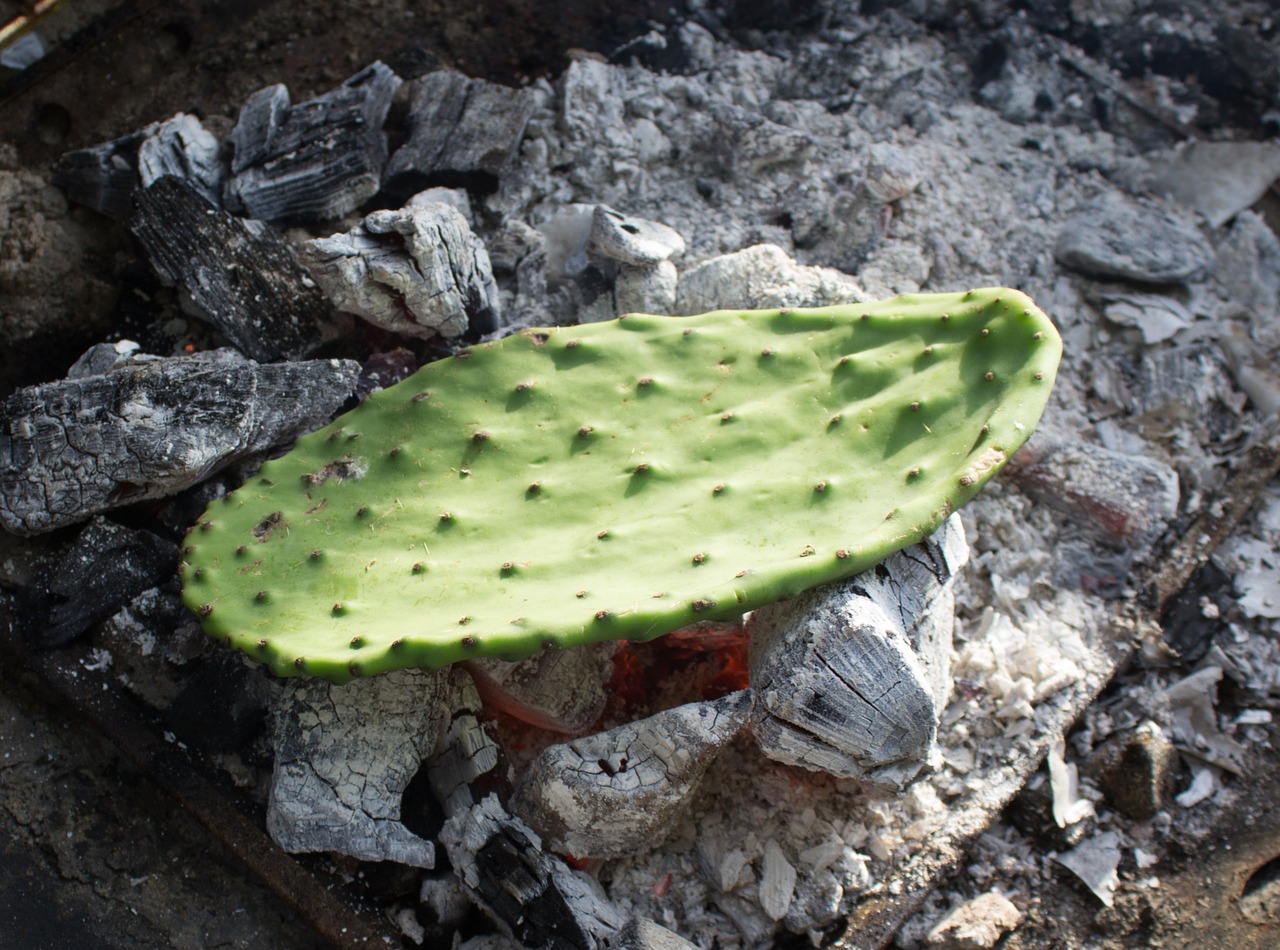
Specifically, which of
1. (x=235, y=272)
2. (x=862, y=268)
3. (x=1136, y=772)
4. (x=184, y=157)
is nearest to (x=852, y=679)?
(x=1136, y=772)

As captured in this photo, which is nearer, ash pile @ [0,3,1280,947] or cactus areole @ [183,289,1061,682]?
cactus areole @ [183,289,1061,682]

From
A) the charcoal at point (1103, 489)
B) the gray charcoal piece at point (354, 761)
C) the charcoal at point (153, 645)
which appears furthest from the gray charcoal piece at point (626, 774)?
the charcoal at point (1103, 489)

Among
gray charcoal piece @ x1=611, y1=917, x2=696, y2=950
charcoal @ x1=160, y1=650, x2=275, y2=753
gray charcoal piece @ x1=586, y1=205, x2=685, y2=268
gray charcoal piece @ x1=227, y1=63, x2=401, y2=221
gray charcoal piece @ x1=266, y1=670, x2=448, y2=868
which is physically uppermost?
gray charcoal piece @ x1=227, y1=63, x2=401, y2=221

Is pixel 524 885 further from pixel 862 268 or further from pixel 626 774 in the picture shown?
pixel 862 268

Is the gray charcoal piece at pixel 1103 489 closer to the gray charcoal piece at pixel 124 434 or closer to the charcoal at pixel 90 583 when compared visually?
the gray charcoal piece at pixel 124 434

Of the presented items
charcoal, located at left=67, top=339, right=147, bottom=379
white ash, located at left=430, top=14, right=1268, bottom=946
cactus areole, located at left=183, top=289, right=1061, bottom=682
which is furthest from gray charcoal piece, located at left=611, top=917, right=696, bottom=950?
charcoal, located at left=67, top=339, right=147, bottom=379

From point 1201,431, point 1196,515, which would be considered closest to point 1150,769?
point 1196,515

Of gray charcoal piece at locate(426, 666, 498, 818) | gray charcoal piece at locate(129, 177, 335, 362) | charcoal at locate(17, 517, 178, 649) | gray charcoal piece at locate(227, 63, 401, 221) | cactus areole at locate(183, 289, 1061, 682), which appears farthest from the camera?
gray charcoal piece at locate(227, 63, 401, 221)

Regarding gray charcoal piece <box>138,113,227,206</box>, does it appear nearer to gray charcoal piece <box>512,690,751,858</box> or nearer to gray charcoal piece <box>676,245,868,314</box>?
gray charcoal piece <box>676,245,868,314</box>
